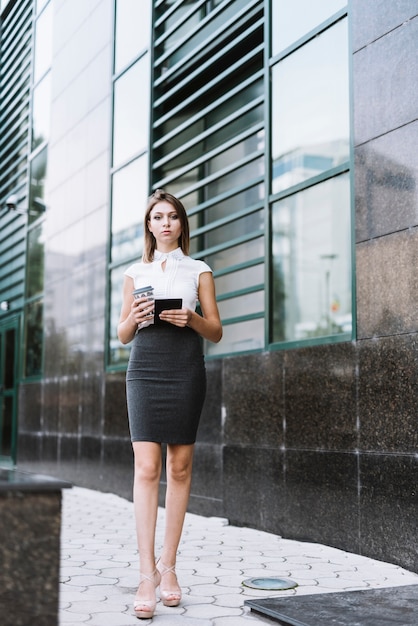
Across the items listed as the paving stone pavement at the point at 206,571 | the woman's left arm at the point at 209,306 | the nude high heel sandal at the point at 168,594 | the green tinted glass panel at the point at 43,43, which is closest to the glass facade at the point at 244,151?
the paving stone pavement at the point at 206,571

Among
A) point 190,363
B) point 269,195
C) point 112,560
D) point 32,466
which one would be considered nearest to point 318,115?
point 269,195

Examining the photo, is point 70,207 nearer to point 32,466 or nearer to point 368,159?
point 32,466

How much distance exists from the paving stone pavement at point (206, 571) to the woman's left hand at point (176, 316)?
971mm

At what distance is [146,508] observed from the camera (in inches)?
144

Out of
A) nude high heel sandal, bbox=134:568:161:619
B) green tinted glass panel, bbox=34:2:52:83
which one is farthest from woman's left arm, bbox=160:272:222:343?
green tinted glass panel, bbox=34:2:52:83

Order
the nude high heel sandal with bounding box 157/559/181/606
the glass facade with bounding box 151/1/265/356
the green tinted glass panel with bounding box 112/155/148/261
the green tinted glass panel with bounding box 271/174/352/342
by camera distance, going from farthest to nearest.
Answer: the green tinted glass panel with bounding box 112/155/148/261
the glass facade with bounding box 151/1/265/356
the green tinted glass panel with bounding box 271/174/352/342
the nude high heel sandal with bounding box 157/559/181/606

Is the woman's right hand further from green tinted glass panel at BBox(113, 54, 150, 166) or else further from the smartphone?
green tinted glass panel at BBox(113, 54, 150, 166)

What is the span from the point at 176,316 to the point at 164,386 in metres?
0.35

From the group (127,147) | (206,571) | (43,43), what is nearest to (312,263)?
(206,571)

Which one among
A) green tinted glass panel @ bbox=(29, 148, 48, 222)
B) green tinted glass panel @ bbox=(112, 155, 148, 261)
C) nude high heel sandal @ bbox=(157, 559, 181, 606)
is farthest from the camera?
green tinted glass panel @ bbox=(29, 148, 48, 222)

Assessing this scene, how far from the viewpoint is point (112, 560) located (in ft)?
16.0

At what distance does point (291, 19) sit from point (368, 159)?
1893mm

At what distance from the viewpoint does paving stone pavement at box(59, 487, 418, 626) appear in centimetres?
352

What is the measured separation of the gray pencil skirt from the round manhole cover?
870mm
